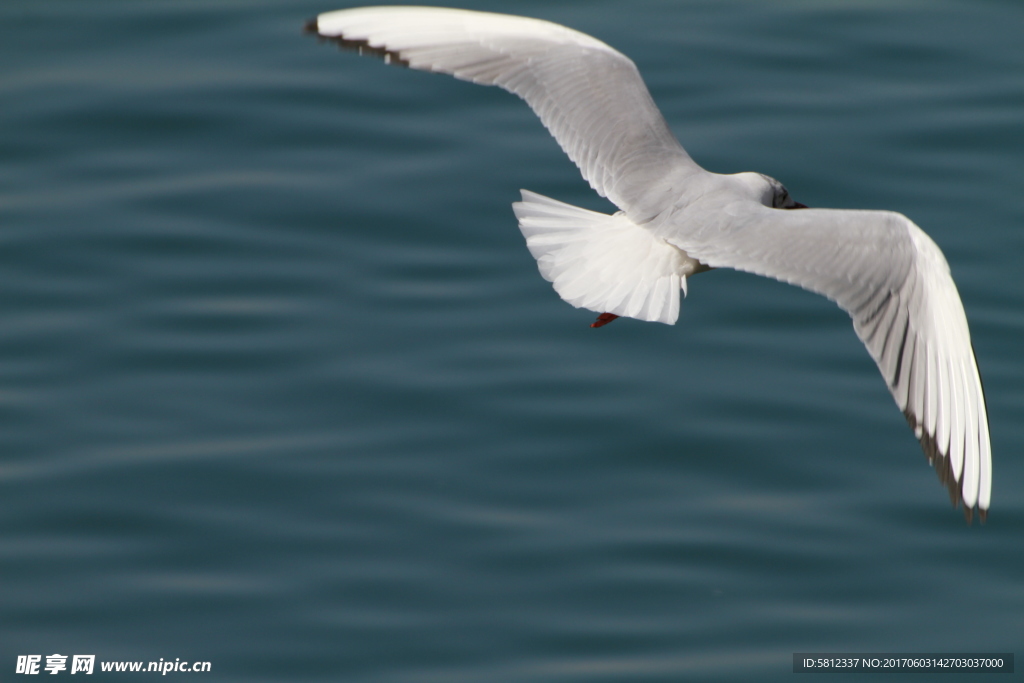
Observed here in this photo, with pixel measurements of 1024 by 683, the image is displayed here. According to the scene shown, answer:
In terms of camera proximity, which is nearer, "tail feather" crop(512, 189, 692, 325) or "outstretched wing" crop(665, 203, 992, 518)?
"outstretched wing" crop(665, 203, 992, 518)

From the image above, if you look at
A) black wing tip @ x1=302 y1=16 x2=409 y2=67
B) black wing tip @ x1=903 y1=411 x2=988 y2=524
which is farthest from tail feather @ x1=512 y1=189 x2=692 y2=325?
black wing tip @ x1=903 y1=411 x2=988 y2=524

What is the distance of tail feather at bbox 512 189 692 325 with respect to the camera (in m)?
5.50

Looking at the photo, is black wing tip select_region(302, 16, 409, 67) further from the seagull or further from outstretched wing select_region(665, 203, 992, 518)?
outstretched wing select_region(665, 203, 992, 518)

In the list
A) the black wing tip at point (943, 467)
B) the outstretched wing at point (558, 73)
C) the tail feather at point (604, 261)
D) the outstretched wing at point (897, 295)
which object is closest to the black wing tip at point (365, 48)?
the outstretched wing at point (558, 73)

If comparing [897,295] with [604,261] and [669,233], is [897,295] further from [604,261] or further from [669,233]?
[604,261]

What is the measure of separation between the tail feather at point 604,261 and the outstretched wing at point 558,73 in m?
0.15

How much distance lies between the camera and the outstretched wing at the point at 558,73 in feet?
20.1

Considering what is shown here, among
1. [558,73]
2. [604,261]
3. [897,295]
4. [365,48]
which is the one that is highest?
[365,48]

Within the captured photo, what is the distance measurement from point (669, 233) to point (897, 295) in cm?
88

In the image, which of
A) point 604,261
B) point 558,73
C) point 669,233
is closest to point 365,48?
point 558,73

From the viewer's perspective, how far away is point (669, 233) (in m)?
5.65

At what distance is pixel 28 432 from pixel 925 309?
4896mm

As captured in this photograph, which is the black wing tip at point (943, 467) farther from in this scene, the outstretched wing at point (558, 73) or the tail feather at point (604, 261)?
the outstretched wing at point (558, 73)

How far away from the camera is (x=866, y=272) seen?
209 inches
